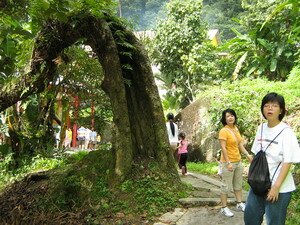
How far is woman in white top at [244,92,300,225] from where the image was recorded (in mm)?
3043

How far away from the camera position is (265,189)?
3121 mm

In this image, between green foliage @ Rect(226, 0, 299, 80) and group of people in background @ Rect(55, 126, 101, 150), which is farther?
group of people in background @ Rect(55, 126, 101, 150)

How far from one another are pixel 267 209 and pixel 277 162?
420 mm

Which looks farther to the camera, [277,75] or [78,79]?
[277,75]

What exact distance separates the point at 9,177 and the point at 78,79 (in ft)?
10.6

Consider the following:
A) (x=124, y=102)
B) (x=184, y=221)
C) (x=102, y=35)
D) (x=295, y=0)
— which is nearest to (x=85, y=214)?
(x=184, y=221)

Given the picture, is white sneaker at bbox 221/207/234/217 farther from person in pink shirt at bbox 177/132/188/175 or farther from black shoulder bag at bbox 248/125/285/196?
person in pink shirt at bbox 177/132/188/175

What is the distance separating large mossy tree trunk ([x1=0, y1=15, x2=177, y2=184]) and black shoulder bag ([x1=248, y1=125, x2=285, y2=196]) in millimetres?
3176

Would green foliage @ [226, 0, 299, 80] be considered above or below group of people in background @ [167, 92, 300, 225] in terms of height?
above

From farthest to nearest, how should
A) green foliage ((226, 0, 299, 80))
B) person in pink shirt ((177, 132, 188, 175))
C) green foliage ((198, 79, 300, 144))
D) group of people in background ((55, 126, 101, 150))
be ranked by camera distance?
group of people in background ((55, 126, 101, 150)) → green foliage ((226, 0, 299, 80)) → green foliage ((198, 79, 300, 144)) → person in pink shirt ((177, 132, 188, 175))

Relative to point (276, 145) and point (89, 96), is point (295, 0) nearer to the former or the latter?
point (276, 145)

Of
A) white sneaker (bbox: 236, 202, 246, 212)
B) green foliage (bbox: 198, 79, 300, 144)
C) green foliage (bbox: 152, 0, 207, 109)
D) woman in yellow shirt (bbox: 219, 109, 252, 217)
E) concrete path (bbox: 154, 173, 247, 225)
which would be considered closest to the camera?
concrete path (bbox: 154, 173, 247, 225)

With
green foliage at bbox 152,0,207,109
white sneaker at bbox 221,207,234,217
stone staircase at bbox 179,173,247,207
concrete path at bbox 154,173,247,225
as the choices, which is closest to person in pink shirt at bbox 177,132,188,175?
stone staircase at bbox 179,173,247,207

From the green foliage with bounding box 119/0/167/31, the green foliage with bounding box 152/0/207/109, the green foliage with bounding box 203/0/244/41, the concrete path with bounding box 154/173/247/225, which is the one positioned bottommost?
the concrete path with bounding box 154/173/247/225
